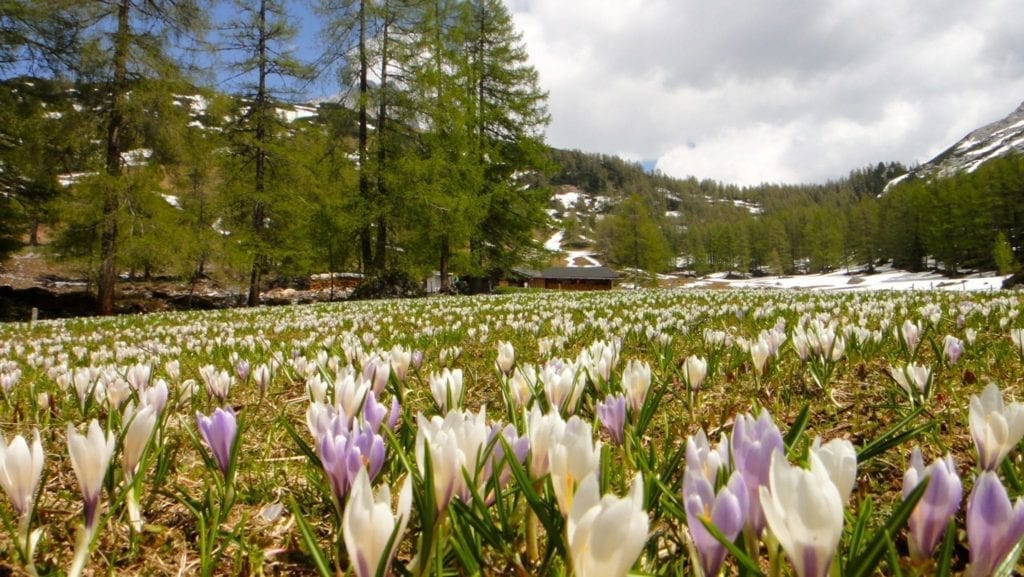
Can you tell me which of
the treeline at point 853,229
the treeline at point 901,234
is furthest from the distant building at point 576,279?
the treeline at point 901,234

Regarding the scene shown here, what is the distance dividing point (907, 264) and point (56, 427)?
8500 centimetres

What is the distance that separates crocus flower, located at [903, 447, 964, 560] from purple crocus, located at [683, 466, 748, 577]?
7.0 inches

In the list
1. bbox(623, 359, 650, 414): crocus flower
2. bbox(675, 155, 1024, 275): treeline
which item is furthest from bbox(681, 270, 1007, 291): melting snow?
bbox(623, 359, 650, 414): crocus flower

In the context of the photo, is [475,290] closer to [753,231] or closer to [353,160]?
[353,160]

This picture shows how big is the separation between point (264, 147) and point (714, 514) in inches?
911

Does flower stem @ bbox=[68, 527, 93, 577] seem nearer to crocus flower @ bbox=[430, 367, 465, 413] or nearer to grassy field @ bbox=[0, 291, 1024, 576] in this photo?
grassy field @ bbox=[0, 291, 1024, 576]

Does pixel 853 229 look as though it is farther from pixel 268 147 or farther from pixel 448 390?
pixel 448 390

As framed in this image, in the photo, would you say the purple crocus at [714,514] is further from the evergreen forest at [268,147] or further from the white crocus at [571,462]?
the evergreen forest at [268,147]

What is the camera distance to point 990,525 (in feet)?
1.75

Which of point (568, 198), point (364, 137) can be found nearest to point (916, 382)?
point (364, 137)

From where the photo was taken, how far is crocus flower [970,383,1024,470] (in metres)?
0.77

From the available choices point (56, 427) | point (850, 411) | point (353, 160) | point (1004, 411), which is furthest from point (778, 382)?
point (353, 160)

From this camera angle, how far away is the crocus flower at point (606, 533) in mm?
479

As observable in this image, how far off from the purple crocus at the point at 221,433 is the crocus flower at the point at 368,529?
0.57 metres
